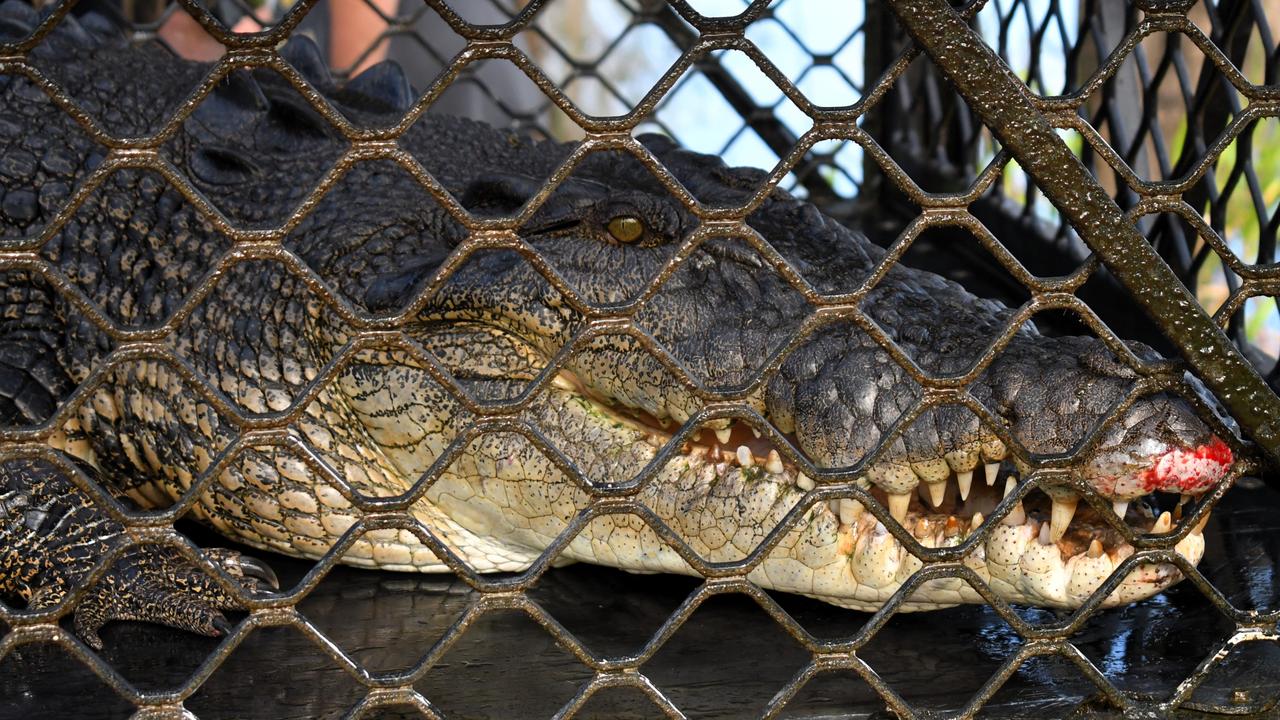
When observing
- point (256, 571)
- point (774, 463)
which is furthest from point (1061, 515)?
point (256, 571)

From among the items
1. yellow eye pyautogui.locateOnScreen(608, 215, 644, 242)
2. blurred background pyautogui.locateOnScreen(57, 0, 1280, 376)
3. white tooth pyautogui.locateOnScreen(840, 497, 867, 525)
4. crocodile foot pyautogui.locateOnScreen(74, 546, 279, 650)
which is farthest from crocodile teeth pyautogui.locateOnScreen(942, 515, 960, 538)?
crocodile foot pyautogui.locateOnScreen(74, 546, 279, 650)

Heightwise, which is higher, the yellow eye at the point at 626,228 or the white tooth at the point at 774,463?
the yellow eye at the point at 626,228

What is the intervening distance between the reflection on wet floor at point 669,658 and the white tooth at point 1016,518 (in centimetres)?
20

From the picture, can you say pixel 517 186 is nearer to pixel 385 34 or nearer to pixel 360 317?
pixel 360 317

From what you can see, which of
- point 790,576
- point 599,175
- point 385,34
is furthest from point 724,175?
point 385,34

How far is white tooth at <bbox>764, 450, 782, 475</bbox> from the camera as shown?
67.8 inches

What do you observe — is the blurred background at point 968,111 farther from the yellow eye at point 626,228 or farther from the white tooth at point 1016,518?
the white tooth at point 1016,518

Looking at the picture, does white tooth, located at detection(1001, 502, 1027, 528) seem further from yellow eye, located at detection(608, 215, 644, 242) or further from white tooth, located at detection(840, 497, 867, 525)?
yellow eye, located at detection(608, 215, 644, 242)

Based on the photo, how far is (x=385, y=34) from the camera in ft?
11.7

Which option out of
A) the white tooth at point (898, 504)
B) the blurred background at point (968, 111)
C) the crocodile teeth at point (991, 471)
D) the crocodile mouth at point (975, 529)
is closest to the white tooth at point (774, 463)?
the crocodile mouth at point (975, 529)

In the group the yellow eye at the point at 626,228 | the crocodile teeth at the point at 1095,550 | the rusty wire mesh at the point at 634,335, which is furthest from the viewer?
the yellow eye at the point at 626,228

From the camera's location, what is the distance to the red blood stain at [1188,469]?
1.47 metres

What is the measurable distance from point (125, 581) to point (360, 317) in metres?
0.76

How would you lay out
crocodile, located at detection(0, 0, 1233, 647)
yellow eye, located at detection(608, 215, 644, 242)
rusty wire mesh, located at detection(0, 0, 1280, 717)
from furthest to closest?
yellow eye, located at detection(608, 215, 644, 242)
crocodile, located at detection(0, 0, 1233, 647)
rusty wire mesh, located at detection(0, 0, 1280, 717)
